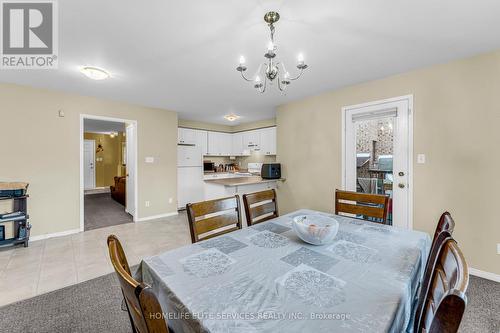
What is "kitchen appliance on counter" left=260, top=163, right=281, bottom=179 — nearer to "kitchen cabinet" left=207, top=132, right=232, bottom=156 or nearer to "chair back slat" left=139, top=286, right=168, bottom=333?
"kitchen cabinet" left=207, top=132, right=232, bottom=156

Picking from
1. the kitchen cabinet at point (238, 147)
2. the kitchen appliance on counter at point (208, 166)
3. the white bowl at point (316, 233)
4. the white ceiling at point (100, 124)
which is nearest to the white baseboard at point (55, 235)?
the white ceiling at point (100, 124)

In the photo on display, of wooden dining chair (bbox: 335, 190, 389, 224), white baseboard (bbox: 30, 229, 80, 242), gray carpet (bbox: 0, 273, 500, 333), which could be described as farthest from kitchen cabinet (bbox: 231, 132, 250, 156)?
gray carpet (bbox: 0, 273, 500, 333)

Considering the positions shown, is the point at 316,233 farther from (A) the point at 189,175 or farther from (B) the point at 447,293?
(A) the point at 189,175

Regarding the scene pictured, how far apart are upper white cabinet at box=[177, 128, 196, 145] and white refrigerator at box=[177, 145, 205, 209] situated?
0.36 meters

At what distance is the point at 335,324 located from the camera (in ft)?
2.29

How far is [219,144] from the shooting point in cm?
654

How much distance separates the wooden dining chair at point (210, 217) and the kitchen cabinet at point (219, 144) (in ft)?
15.3

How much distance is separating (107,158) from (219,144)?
512 centimetres

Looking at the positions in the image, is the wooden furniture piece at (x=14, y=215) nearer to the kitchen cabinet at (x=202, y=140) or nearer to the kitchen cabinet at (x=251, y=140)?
the kitchen cabinet at (x=202, y=140)

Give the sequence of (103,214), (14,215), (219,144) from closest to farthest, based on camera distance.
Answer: (14,215) < (103,214) < (219,144)

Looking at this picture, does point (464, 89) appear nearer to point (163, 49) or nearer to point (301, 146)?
point (301, 146)

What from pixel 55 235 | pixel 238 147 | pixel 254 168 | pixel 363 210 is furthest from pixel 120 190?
pixel 363 210

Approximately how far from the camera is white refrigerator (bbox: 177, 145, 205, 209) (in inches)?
209

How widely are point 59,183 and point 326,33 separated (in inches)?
173
